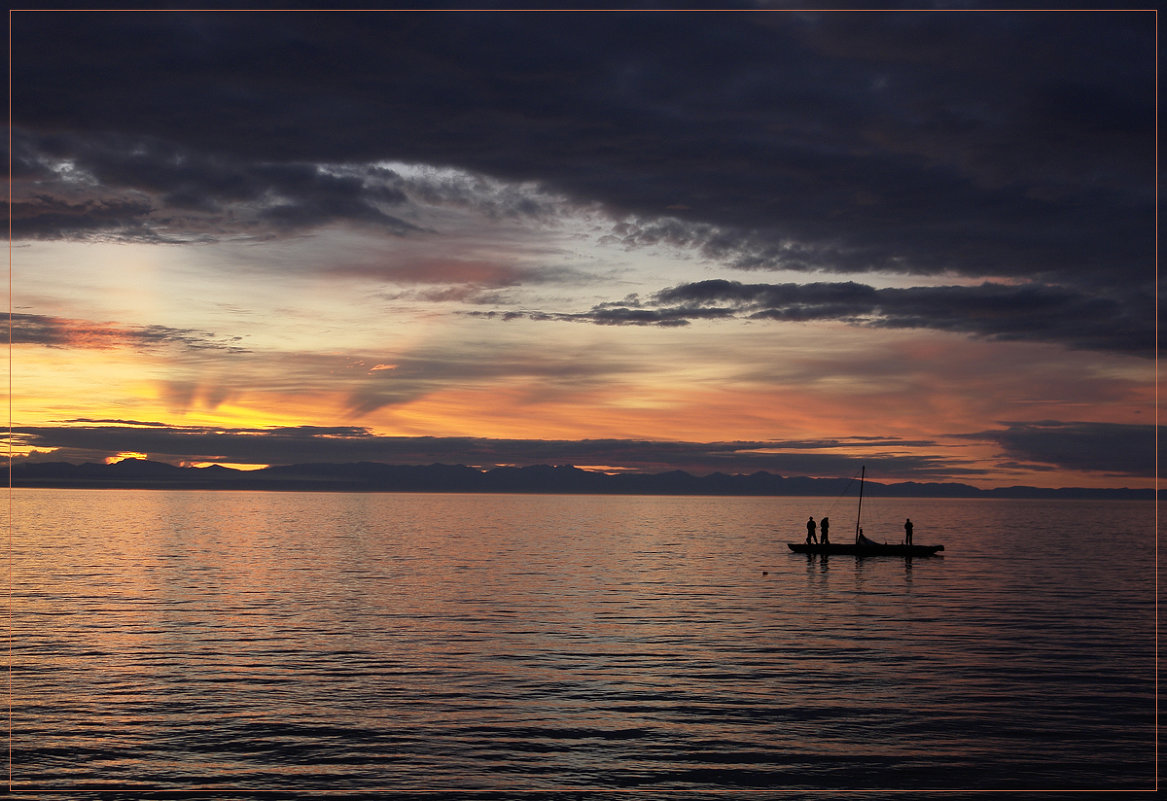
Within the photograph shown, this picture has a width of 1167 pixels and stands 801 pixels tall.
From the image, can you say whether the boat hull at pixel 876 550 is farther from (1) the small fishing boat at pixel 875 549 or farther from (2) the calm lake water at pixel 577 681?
(2) the calm lake water at pixel 577 681

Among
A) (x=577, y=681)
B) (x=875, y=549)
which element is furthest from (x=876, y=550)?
(x=577, y=681)

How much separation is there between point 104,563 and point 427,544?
40801 millimetres

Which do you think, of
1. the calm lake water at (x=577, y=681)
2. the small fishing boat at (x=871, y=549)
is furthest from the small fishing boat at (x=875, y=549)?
the calm lake water at (x=577, y=681)

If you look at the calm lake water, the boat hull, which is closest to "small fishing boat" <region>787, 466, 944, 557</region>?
the boat hull

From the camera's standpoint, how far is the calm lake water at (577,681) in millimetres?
25922

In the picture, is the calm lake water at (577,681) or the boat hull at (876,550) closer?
the calm lake water at (577,681)

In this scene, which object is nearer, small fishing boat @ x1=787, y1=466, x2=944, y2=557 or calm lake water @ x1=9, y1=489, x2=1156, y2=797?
calm lake water @ x1=9, y1=489, x2=1156, y2=797

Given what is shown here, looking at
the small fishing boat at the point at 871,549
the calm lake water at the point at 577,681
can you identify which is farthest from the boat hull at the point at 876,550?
the calm lake water at the point at 577,681

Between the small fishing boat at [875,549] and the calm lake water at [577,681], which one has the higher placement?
the small fishing boat at [875,549]

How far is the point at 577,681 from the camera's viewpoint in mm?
36156

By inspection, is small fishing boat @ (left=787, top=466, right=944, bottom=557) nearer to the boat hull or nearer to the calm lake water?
the boat hull

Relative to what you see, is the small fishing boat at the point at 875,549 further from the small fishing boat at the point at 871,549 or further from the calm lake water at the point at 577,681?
the calm lake water at the point at 577,681

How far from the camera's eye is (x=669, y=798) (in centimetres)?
2350

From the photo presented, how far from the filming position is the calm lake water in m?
25.9
